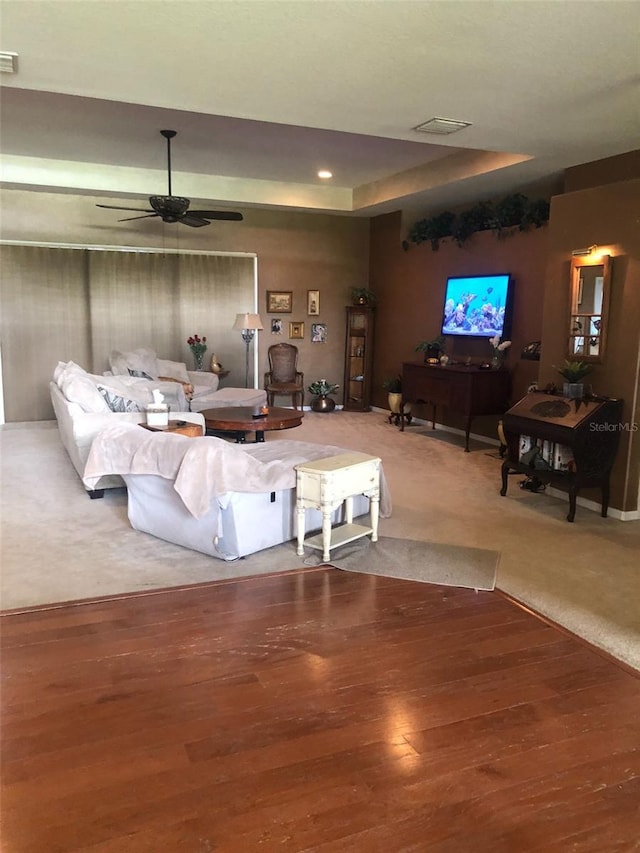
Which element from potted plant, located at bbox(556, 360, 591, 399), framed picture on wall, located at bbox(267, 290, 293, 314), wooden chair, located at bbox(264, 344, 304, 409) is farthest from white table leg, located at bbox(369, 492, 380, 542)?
framed picture on wall, located at bbox(267, 290, 293, 314)

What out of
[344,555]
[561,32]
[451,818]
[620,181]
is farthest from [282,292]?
[451,818]

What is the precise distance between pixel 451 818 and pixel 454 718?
499 millimetres

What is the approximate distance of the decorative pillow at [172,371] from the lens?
7918mm

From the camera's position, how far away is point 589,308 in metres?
5.02

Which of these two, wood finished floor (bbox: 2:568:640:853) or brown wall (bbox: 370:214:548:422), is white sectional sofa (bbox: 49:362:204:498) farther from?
brown wall (bbox: 370:214:548:422)

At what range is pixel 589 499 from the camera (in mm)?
5086

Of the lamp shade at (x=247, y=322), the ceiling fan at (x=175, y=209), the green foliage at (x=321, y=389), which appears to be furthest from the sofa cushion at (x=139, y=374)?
the green foliage at (x=321, y=389)

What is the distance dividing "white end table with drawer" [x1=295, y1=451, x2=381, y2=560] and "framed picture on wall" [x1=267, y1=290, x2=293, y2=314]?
5571 millimetres

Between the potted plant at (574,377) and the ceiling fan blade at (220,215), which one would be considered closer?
the potted plant at (574,377)

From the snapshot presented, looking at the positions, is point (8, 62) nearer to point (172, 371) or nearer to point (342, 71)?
point (342, 71)

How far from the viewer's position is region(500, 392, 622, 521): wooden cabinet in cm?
464

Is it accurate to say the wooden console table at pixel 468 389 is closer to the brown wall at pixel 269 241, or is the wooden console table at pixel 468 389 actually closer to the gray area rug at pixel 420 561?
the brown wall at pixel 269 241

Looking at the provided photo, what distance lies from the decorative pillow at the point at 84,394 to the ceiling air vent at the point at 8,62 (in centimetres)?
237

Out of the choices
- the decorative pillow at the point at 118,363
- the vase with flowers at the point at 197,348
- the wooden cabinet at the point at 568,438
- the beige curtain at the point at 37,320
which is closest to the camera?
the wooden cabinet at the point at 568,438
